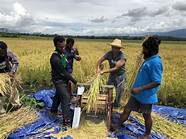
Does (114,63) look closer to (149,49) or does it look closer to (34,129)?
(149,49)

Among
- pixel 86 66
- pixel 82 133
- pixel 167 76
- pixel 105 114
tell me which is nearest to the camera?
pixel 82 133

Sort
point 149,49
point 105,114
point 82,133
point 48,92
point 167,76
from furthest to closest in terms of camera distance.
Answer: point 167,76, point 48,92, point 105,114, point 82,133, point 149,49

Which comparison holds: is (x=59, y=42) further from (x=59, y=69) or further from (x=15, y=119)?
(x=15, y=119)

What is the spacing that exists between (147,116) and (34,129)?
1.80m

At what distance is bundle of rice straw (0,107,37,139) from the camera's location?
208 inches

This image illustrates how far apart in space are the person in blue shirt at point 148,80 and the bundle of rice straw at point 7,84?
222cm

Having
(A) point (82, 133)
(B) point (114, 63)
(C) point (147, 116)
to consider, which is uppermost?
(B) point (114, 63)

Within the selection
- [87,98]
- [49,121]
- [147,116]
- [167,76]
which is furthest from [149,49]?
[167,76]

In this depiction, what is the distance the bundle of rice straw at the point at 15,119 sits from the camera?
17.4ft

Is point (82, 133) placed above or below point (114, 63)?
below

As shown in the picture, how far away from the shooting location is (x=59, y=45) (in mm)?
5484

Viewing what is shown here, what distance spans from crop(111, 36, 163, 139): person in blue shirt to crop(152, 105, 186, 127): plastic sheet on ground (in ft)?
5.14

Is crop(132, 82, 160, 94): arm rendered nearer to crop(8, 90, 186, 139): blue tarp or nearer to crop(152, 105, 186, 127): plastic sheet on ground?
crop(8, 90, 186, 139): blue tarp

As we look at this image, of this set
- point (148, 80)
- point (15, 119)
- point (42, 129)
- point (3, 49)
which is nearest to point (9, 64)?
point (3, 49)
